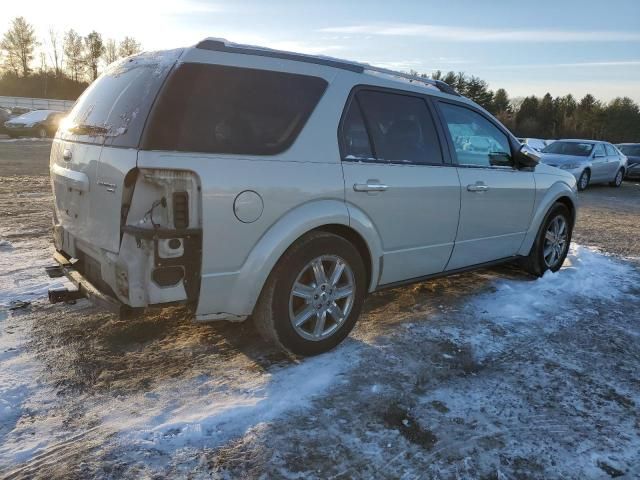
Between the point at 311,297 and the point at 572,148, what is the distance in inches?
603

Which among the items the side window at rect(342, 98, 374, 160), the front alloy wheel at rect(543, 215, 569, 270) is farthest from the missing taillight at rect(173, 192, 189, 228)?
the front alloy wheel at rect(543, 215, 569, 270)

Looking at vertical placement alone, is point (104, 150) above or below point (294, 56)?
below

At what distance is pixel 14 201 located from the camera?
852 centimetres

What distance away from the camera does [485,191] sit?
4.48 meters

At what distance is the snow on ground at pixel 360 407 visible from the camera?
98.2 inches

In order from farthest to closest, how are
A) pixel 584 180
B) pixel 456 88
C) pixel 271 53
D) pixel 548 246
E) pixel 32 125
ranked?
pixel 456 88 < pixel 32 125 < pixel 584 180 < pixel 548 246 < pixel 271 53

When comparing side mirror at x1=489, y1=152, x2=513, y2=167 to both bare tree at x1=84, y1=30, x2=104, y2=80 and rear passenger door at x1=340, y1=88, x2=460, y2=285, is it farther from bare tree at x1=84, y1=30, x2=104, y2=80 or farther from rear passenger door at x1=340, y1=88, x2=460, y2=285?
bare tree at x1=84, y1=30, x2=104, y2=80

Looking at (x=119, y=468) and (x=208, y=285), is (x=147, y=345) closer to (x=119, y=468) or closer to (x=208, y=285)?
(x=208, y=285)

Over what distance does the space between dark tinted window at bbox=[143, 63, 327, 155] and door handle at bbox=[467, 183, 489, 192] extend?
169 cm

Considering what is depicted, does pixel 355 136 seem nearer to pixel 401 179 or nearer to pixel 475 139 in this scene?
pixel 401 179

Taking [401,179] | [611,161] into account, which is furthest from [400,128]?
[611,161]

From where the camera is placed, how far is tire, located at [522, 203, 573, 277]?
545cm

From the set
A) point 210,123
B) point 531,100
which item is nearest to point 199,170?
point 210,123

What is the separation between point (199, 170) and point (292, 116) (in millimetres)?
792
